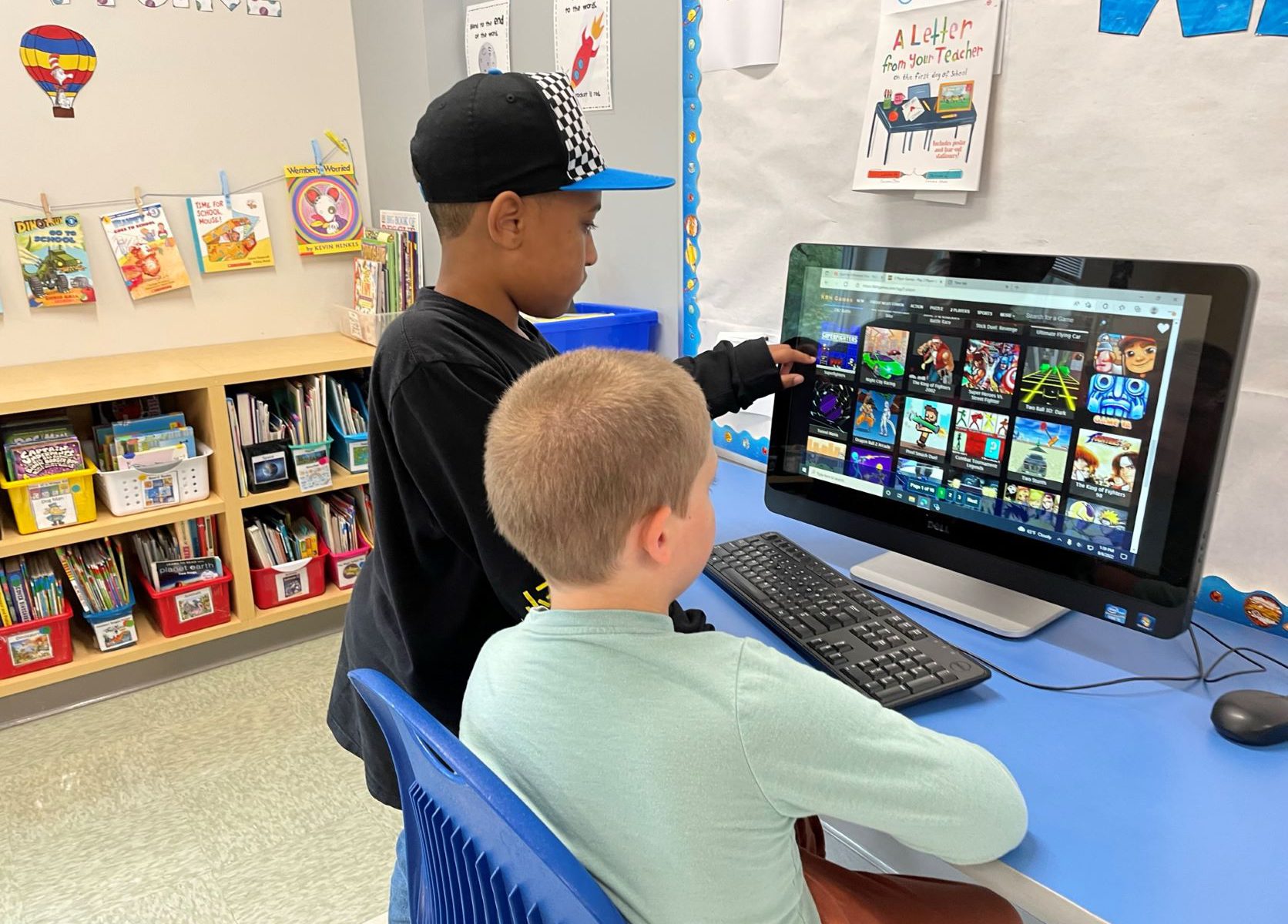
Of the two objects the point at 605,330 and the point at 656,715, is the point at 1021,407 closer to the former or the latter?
the point at 656,715

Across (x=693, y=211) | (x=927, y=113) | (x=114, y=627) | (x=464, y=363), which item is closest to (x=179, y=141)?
(x=114, y=627)

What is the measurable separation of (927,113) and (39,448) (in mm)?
1995

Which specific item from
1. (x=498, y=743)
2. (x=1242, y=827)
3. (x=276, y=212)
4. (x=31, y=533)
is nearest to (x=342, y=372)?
(x=276, y=212)

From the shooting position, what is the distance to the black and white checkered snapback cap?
105 cm

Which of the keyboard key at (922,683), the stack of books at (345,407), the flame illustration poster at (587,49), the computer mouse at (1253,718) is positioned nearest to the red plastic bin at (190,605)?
the stack of books at (345,407)

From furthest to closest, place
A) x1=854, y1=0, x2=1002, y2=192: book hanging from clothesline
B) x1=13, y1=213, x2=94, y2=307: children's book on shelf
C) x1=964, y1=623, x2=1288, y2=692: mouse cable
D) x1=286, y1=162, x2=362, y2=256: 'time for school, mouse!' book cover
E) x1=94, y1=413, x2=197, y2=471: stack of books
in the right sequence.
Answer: x1=286, y1=162, x2=362, y2=256: 'time for school, mouse!' book cover → x1=13, y1=213, x2=94, y2=307: children's book on shelf → x1=94, y1=413, x2=197, y2=471: stack of books → x1=854, y1=0, x2=1002, y2=192: book hanging from clothesline → x1=964, y1=623, x2=1288, y2=692: mouse cable

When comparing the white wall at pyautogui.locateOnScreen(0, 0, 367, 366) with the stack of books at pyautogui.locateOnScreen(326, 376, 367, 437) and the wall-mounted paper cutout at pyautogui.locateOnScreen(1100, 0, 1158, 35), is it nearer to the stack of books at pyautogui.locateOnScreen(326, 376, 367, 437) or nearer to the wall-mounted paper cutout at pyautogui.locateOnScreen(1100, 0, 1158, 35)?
the stack of books at pyautogui.locateOnScreen(326, 376, 367, 437)

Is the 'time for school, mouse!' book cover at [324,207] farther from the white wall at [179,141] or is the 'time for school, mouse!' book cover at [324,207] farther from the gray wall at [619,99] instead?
the gray wall at [619,99]

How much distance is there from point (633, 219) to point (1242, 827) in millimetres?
1539

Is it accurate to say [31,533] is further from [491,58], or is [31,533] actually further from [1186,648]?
[1186,648]

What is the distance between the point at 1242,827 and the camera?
2.45 ft

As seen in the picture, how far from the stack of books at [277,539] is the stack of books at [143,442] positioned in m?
0.28

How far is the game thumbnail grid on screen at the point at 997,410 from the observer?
0.96 meters

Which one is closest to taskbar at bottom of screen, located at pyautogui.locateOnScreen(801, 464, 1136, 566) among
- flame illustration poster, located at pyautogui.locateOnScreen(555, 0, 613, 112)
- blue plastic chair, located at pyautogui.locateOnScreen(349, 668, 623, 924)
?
blue plastic chair, located at pyautogui.locateOnScreen(349, 668, 623, 924)
